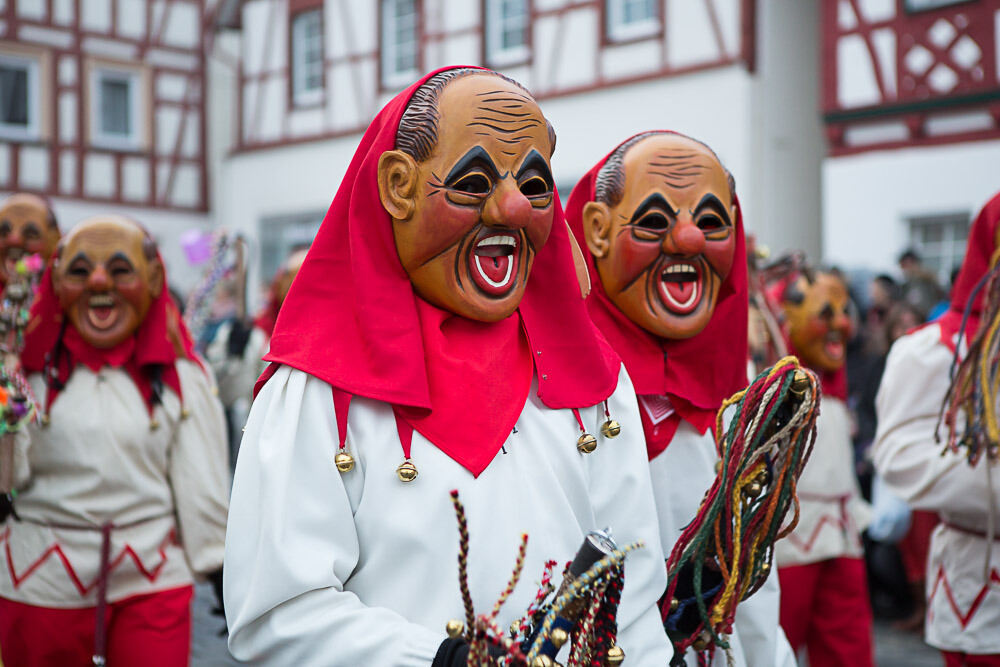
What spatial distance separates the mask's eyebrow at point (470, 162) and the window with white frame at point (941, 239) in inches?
377

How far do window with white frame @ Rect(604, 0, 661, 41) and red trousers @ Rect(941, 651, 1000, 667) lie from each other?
1036 centimetres

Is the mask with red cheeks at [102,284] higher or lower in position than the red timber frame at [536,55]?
lower

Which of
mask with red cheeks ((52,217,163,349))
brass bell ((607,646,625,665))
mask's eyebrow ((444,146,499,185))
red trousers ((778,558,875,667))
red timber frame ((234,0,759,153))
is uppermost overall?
red timber frame ((234,0,759,153))

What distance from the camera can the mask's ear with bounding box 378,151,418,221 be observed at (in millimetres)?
2078

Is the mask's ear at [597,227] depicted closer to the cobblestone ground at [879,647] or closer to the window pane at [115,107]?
the cobblestone ground at [879,647]

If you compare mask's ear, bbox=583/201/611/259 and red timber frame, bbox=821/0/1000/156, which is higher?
red timber frame, bbox=821/0/1000/156

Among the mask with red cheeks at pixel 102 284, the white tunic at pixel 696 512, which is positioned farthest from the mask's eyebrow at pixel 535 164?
the mask with red cheeks at pixel 102 284

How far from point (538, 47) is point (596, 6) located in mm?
1015

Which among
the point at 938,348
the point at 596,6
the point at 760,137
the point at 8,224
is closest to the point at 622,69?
the point at 596,6

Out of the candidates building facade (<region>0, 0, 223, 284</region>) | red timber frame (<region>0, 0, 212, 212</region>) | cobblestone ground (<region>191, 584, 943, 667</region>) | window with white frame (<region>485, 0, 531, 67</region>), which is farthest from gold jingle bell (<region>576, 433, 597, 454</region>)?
red timber frame (<region>0, 0, 212, 212</region>)

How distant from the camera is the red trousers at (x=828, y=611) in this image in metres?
4.62

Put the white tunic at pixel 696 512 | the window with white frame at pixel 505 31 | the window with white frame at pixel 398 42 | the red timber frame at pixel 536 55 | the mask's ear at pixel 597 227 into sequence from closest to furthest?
the white tunic at pixel 696 512 → the mask's ear at pixel 597 227 → the red timber frame at pixel 536 55 → the window with white frame at pixel 505 31 → the window with white frame at pixel 398 42

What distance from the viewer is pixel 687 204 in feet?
9.51

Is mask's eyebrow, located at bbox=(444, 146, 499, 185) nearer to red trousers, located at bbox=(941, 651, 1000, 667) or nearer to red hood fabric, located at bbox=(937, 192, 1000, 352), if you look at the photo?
red hood fabric, located at bbox=(937, 192, 1000, 352)
